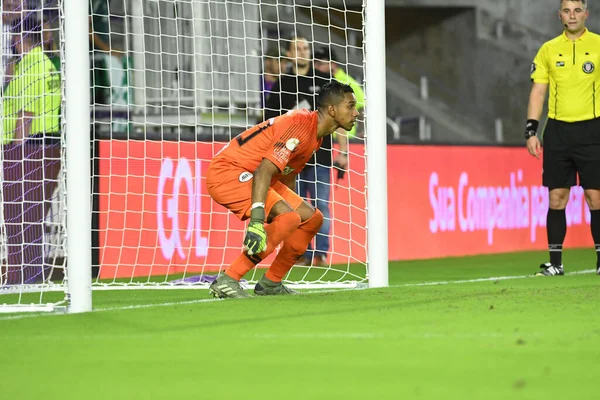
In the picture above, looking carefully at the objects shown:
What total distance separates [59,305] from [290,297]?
123 cm

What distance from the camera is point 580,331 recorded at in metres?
4.52

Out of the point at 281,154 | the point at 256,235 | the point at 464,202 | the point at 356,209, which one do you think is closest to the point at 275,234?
the point at 256,235

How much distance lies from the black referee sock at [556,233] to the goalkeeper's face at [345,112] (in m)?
2.28

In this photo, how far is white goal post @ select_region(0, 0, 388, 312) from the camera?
5906mm

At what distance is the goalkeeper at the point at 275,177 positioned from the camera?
641 cm

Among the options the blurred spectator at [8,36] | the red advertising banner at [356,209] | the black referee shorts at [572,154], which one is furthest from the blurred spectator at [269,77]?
the black referee shorts at [572,154]

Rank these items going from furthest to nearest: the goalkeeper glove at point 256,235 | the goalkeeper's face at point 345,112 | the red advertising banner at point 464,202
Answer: the red advertising banner at point 464,202
the goalkeeper's face at point 345,112
the goalkeeper glove at point 256,235

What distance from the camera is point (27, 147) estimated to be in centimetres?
822

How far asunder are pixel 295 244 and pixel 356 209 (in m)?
4.40

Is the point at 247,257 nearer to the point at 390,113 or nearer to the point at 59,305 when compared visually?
the point at 59,305

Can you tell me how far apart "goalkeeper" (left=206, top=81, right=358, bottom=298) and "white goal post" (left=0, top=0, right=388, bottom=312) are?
77cm

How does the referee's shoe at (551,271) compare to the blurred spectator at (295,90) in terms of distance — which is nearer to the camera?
the referee's shoe at (551,271)

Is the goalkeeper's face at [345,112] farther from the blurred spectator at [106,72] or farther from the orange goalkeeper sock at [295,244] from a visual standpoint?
the blurred spectator at [106,72]

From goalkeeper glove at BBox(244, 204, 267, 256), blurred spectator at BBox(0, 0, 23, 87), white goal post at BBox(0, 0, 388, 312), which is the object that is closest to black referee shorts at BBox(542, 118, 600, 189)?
white goal post at BBox(0, 0, 388, 312)
